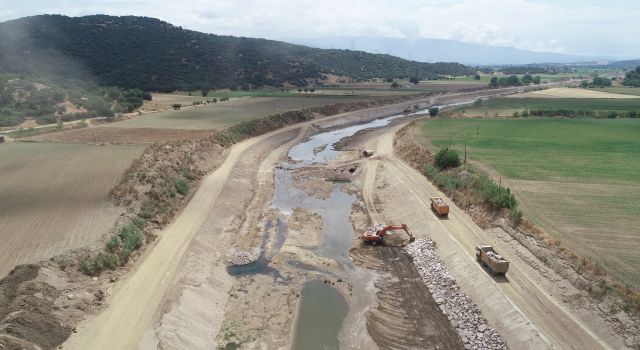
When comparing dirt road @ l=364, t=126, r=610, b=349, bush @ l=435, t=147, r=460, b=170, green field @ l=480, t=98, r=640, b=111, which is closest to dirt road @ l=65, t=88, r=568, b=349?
dirt road @ l=364, t=126, r=610, b=349

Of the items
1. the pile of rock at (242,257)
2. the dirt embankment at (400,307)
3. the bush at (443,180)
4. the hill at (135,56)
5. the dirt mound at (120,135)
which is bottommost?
the dirt embankment at (400,307)

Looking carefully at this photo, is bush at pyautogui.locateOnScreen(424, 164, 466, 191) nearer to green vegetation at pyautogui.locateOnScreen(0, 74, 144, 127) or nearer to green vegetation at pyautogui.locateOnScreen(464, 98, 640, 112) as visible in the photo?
green vegetation at pyautogui.locateOnScreen(464, 98, 640, 112)

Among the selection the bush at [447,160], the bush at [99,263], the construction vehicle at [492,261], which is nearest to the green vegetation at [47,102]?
the bush at [99,263]

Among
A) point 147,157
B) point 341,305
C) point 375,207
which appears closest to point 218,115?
point 147,157

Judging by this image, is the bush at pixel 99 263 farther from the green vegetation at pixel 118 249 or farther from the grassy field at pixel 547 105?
the grassy field at pixel 547 105

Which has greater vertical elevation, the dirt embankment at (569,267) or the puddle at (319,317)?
the dirt embankment at (569,267)

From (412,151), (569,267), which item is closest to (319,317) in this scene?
(569,267)

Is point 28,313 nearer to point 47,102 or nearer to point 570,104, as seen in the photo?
point 47,102
